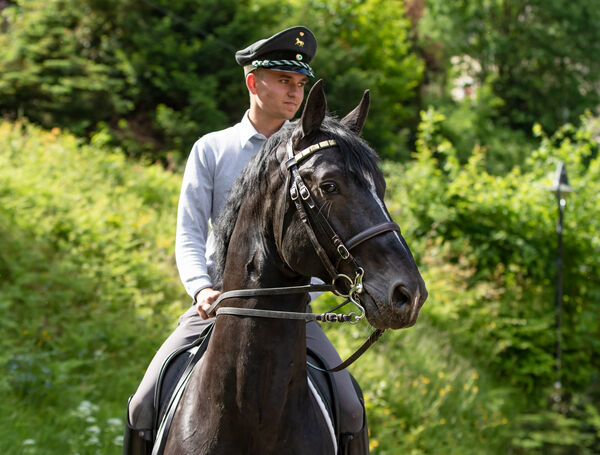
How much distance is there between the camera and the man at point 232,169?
2.95 m

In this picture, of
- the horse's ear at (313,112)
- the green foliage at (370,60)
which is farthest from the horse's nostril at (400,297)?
the green foliage at (370,60)

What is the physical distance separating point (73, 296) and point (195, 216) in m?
5.03

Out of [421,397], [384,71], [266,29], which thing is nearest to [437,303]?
[421,397]

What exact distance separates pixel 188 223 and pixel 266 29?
605 inches

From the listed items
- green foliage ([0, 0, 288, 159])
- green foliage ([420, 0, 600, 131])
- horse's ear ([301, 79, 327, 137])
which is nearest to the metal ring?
horse's ear ([301, 79, 327, 137])

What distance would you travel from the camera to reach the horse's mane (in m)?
2.27

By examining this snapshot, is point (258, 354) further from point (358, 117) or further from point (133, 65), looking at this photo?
point (133, 65)

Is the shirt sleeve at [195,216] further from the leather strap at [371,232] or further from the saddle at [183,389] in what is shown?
the leather strap at [371,232]

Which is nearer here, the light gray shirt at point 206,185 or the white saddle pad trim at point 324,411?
the white saddle pad trim at point 324,411

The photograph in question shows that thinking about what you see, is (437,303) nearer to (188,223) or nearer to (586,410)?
(586,410)

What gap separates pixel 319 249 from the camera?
87.4 inches

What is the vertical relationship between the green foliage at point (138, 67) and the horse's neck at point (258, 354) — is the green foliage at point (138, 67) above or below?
above

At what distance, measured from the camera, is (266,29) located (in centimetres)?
1734

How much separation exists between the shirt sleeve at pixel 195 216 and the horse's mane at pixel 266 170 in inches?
4.4
